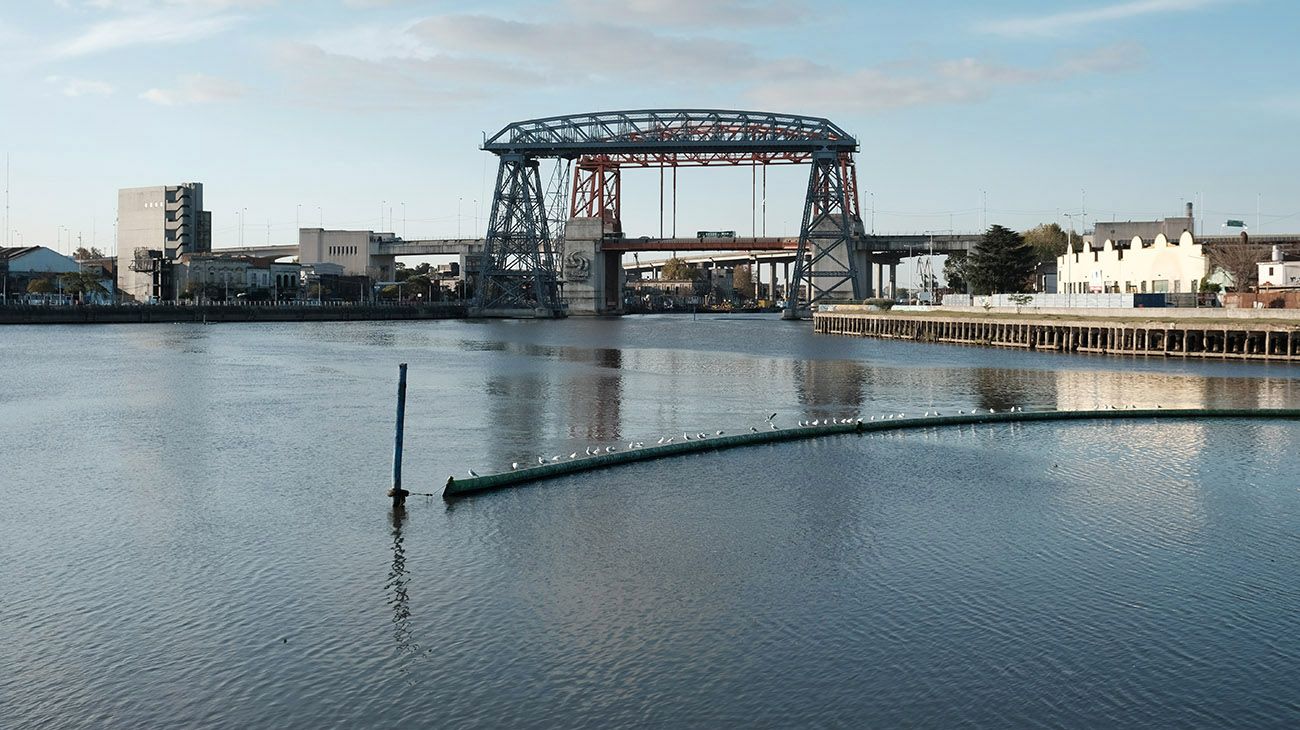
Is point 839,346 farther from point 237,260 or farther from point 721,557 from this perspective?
point 237,260

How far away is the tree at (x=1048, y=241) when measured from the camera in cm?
13688

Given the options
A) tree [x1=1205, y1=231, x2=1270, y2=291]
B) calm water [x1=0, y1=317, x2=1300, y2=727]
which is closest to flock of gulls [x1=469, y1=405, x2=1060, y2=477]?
calm water [x1=0, y1=317, x2=1300, y2=727]

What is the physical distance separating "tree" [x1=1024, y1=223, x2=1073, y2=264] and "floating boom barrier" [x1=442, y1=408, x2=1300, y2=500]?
94.0 metres

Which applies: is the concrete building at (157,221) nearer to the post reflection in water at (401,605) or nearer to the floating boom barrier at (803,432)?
the floating boom barrier at (803,432)

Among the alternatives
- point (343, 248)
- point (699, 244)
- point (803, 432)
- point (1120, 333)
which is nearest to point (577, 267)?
point (699, 244)

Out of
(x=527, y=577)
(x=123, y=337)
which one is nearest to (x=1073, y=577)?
(x=527, y=577)

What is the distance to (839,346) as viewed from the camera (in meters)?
74.3

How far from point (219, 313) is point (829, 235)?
56.8m

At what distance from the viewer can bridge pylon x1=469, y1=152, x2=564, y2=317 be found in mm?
115875

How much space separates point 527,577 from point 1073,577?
6.97 m

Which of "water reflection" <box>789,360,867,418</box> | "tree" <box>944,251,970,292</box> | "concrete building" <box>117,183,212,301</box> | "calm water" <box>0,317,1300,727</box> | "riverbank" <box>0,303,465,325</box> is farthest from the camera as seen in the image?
"concrete building" <box>117,183,212,301</box>

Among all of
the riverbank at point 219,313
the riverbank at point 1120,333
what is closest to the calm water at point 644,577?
the riverbank at point 1120,333

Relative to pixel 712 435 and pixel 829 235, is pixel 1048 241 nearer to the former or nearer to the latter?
pixel 829 235

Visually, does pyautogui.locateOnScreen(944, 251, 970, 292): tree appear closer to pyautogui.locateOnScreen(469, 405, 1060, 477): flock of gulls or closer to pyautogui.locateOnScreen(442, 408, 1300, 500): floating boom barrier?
pyautogui.locateOnScreen(442, 408, 1300, 500): floating boom barrier
